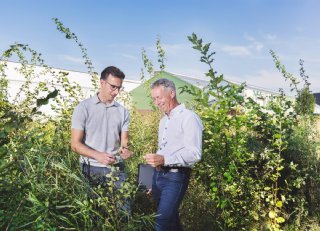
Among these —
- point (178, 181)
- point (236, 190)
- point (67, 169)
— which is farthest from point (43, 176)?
point (236, 190)

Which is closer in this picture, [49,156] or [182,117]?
[49,156]

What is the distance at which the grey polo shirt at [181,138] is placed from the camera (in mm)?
3412

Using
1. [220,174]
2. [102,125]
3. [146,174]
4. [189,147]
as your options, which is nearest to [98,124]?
[102,125]

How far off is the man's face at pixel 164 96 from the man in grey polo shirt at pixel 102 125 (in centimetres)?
45

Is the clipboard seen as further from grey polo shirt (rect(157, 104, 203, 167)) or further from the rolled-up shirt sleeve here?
the rolled-up shirt sleeve

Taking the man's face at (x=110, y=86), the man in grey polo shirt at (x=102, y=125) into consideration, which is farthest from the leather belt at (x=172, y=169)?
the man's face at (x=110, y=86)

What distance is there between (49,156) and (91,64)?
13.7 ft

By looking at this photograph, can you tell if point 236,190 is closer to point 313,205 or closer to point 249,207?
point 249,207

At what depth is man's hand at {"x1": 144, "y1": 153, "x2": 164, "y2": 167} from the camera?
3336mm

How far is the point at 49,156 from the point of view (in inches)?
115

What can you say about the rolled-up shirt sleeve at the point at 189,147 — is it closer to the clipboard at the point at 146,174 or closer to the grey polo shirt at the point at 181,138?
the grey polo shirt at the point at 181,138

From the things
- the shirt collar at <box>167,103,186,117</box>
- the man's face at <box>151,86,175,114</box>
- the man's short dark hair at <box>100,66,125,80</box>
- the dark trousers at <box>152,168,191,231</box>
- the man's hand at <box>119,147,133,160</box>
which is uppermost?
the man's short dark hair at <box>100,66,125,80</box>

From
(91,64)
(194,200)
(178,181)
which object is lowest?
(194,200)

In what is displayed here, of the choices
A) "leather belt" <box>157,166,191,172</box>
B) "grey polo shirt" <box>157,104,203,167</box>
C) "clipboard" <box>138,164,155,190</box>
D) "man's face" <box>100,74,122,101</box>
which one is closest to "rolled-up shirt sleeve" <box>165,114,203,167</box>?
"grey polo shirt" <box>157,104,203,167</box>
